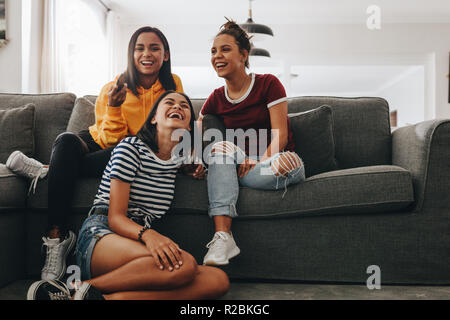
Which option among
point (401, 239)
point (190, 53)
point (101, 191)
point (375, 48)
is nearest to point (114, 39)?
point (190, 53)

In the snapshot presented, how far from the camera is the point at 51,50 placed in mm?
3742

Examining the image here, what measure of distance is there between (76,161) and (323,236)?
101 cm

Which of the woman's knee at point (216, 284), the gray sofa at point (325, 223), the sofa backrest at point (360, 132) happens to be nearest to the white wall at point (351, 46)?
the sofa backrest at point (360, 132)

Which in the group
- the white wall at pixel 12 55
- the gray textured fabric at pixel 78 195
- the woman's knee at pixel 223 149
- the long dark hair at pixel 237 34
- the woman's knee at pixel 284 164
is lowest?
the gray textured fabric at pixel 78 195

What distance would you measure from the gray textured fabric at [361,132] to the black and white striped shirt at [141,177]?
97 centimetres

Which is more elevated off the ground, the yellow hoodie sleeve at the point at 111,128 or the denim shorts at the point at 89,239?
the yellow hoodie sleeve at the point at 111,128

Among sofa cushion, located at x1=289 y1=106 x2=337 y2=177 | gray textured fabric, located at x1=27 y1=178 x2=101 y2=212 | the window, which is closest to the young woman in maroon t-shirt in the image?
sofa cushion, located at x1=289 y1=106 x2=337 y2=177

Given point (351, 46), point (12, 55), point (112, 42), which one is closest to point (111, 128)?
point (12, 55)

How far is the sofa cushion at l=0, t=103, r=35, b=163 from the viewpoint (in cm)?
192

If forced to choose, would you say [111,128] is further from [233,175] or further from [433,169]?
[433,169]

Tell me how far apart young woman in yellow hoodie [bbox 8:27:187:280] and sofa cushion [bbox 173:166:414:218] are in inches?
14.8

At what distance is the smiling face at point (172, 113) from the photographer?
53.9 inches

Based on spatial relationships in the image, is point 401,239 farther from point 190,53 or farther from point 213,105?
point 190,53
